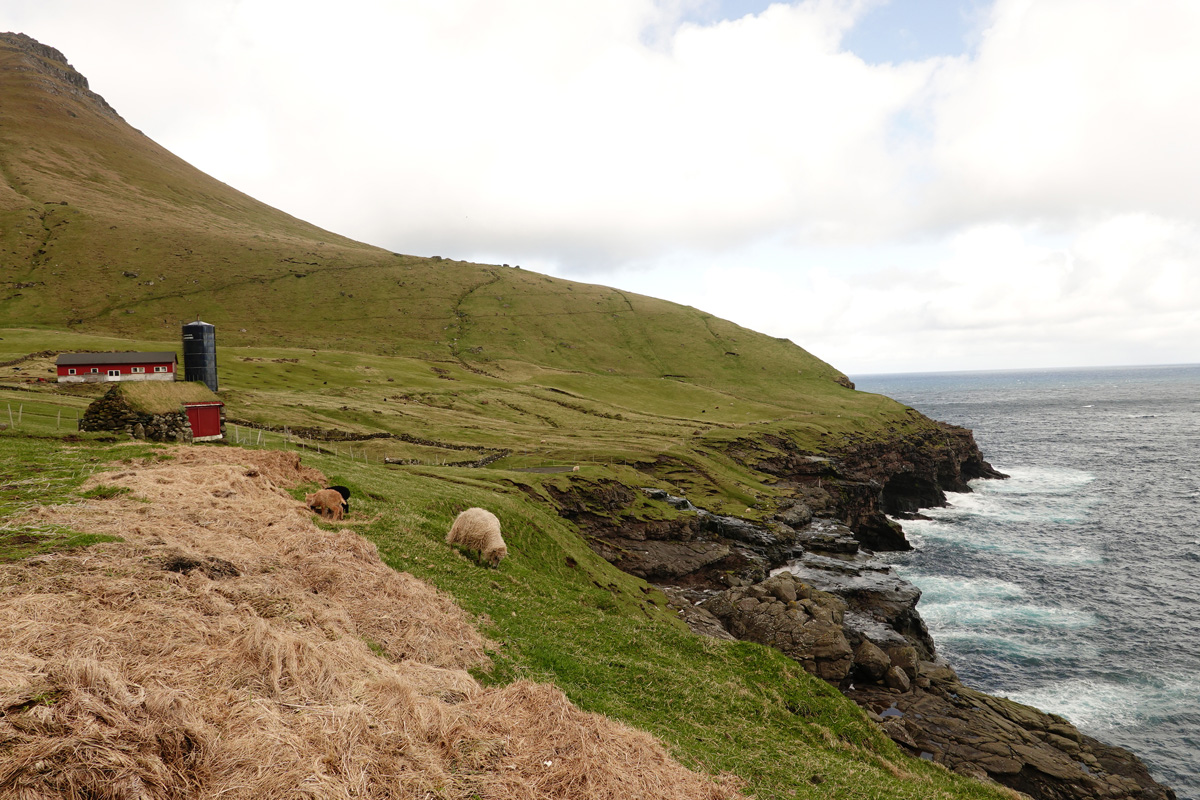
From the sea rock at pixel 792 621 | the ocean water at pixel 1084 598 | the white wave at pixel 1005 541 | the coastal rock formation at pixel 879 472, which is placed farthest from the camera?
the coastal rock formation at pixel 879 472

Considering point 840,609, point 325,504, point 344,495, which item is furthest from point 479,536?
point 840,609

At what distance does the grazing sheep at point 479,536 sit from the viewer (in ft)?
88.5

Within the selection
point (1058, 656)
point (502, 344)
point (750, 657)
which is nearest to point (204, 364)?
point (750, 657)

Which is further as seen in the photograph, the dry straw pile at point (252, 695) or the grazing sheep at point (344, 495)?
the grazing sheep at point (344, 495)

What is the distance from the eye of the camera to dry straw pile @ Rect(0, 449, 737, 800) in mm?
7211

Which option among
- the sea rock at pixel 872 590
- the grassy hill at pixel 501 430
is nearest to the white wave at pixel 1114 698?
the sea rock at pixel 872 590

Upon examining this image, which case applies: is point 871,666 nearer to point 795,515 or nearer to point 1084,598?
point 795,515

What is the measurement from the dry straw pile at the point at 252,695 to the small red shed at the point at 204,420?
26.6m

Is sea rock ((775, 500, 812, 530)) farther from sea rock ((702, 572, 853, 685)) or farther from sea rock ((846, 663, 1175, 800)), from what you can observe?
sea rock ((846, 663, 1175, 800))

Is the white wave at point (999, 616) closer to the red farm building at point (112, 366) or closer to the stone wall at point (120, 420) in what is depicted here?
the stone wall at point (120, 420)

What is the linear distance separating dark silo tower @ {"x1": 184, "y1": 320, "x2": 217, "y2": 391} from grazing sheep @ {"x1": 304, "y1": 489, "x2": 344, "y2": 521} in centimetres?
3253

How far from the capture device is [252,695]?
9.23 m

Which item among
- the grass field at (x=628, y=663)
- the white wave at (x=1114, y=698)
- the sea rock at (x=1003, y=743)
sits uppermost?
the grass field at (x=628, y=663)

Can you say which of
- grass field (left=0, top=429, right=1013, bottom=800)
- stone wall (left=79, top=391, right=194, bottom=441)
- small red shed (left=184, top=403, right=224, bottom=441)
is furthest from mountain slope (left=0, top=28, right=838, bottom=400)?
grass field (left=0, top=429, right=1013, bottom=800)
